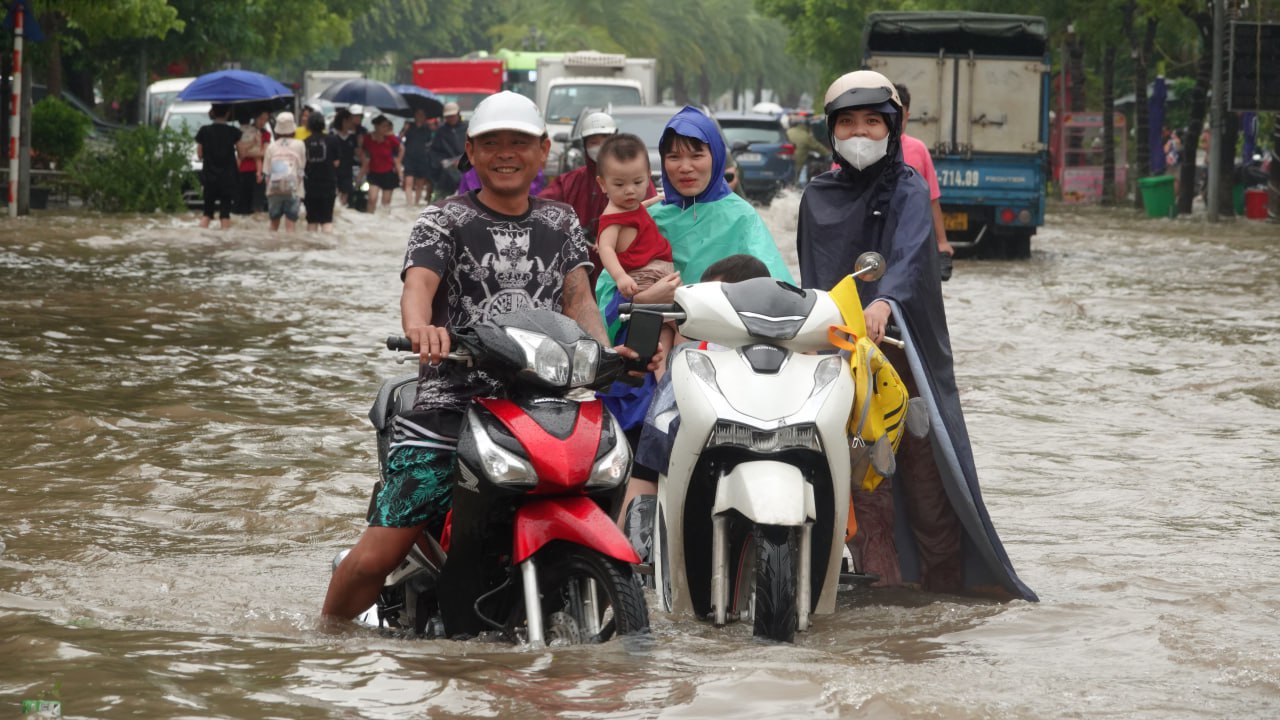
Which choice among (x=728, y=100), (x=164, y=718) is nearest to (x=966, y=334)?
(x=164, y=718)

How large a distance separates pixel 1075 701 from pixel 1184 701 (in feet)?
0.92

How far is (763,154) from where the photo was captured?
33.3 metres

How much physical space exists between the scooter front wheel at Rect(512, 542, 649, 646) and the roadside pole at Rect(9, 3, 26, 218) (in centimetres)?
1894

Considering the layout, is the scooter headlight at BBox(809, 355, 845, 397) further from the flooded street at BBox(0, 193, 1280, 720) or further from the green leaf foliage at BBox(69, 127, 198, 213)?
the green leaf foliage at BBox(69, 127, 198, 213)

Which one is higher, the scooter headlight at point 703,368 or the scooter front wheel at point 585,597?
the scooter headlight at point 703,368

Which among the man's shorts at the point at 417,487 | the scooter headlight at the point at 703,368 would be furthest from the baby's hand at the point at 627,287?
the man's shorts at the point at 417,487

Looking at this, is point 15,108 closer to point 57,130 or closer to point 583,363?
point 57,130

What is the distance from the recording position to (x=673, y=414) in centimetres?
555

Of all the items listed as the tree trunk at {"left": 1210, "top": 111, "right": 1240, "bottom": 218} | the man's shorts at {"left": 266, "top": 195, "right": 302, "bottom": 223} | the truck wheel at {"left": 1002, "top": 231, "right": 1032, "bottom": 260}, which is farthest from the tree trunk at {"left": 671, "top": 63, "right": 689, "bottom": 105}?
the man's shorts at {"left": 266, "top": 195, "right": 302, "bottom": 223}

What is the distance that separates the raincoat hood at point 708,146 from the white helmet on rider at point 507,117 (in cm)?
123

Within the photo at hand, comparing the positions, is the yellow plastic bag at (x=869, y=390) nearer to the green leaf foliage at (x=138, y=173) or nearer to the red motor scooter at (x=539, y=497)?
the red motor scooter at (x=539, y=497)

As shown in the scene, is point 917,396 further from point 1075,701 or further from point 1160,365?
point 1160,365

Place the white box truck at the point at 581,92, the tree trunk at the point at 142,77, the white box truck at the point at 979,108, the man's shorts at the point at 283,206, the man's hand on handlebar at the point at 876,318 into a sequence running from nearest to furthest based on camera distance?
the man's hand on handlebar at the point at 876,318 → the white box truck at the point at 979,108 → the man's shorts at the point at 283,206 → the white box truck at the point at 581,92 → the tree trunk at the point at 142,77

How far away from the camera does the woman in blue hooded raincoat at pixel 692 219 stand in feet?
20.3
